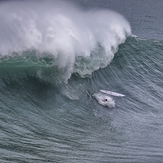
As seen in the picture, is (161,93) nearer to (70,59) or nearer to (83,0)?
(70,59)

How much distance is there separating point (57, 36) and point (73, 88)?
10.8ft

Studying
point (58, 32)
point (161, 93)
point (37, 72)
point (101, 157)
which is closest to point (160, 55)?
point (161, 93)

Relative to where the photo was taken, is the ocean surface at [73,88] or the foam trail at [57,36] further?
the foam trail at [57,36]

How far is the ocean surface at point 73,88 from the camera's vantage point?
16.5 meters

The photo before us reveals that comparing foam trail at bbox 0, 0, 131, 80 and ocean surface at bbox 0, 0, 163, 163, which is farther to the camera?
foam trail at bbox 0, 0, 131, 80

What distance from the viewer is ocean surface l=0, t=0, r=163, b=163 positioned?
16.5m

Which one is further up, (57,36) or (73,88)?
(57,36)

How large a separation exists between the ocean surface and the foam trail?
0.05m

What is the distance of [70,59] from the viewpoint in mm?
24281

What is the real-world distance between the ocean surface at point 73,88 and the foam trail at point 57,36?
0.05 metres

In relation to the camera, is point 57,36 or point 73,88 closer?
point 73,88

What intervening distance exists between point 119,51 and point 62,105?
11408 millimetres

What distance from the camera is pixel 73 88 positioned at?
2333cm

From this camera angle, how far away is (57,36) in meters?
24.6
